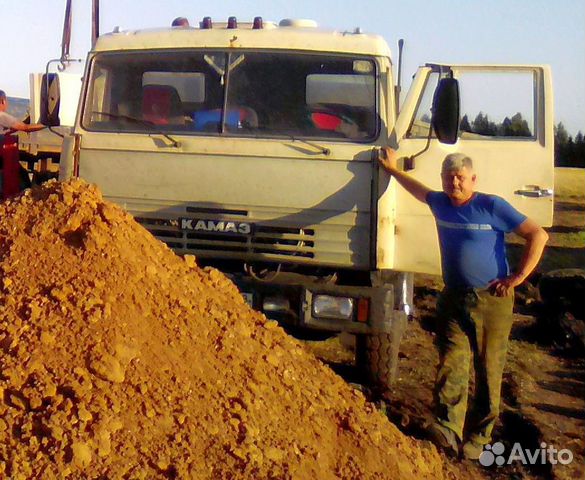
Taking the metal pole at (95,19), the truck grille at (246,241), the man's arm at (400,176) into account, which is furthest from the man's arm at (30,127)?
the metal pole at (95,19)

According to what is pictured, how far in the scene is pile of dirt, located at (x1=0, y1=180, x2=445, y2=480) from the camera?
3633mm

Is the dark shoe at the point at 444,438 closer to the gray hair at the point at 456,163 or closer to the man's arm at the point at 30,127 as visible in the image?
the gray hair at the point at 456,163

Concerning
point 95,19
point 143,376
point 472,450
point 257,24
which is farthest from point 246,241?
point 95,19

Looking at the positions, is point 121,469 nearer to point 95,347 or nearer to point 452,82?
point 95,347

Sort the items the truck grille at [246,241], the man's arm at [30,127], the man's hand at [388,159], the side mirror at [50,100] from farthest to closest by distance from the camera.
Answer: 1. the man's arm at [30,127]
2. the side mirror at [50,100]
3. the truck grille at [246,241]
4. the man's hand at [388,159]

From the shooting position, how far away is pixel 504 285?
190 inches

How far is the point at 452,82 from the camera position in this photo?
5211mm

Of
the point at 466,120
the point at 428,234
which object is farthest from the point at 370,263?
the point at 466,120

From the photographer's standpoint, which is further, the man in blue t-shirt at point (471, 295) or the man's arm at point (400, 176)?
the man's arm at point (400, 176)

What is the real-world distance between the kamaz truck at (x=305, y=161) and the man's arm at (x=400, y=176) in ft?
0.28

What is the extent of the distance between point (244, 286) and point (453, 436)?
1.64 metres

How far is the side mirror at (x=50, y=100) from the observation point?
245 inches

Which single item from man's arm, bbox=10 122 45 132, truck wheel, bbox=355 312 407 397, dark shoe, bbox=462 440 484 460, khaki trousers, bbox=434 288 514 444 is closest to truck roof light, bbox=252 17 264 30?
man's arm, bbox=10 122 45 132

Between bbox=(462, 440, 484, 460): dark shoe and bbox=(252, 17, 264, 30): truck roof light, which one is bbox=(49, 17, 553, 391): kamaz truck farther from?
bbox=(462, 440, 484, 460): dark shoe
